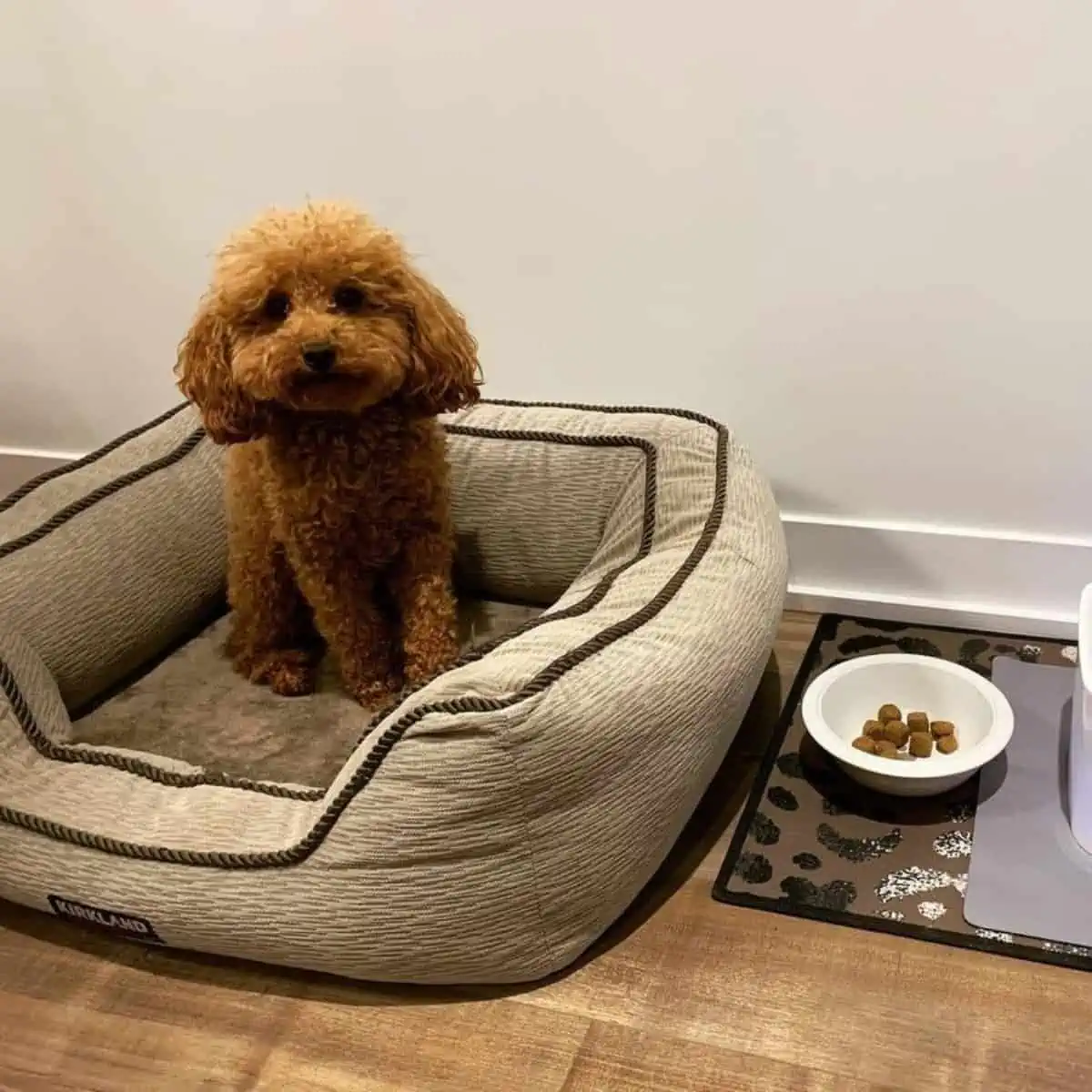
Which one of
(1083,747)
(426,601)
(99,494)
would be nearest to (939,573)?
(1083,747)

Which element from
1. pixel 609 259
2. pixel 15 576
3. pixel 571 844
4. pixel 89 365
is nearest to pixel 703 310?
pixel 609 259

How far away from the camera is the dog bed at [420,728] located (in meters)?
1.33

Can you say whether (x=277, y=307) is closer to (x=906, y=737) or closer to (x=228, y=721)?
(x=228, y=721)

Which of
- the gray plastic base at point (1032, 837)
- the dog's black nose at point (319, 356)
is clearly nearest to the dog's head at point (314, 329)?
the dog's black nose at point (319, 356)

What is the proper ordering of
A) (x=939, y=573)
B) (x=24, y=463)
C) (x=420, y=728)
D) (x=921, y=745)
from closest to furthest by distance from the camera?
(x=420, y=728) < (x=921, y=745) < (x=939, y=573) < (x=24, y=463)

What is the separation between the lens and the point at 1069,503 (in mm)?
1932

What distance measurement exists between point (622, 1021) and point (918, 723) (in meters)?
0.63

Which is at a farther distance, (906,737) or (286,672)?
(286,672)

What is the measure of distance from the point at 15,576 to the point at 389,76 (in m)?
0.99

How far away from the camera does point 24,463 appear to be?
2.73 metres

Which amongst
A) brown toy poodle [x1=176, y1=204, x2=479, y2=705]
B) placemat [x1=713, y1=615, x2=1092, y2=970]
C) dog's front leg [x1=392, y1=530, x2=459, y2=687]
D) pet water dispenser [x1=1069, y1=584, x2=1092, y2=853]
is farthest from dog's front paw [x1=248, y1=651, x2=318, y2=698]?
pet water dispenser [x1=1069, y1=584, x2=1092, y2=853]

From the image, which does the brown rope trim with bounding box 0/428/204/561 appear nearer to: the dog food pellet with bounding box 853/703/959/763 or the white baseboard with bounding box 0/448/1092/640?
the white baseboard with bounding box 0/448/1092/640

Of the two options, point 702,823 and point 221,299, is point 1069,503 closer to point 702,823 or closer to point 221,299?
point 702,823

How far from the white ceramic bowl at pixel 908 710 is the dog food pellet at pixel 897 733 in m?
0.04
